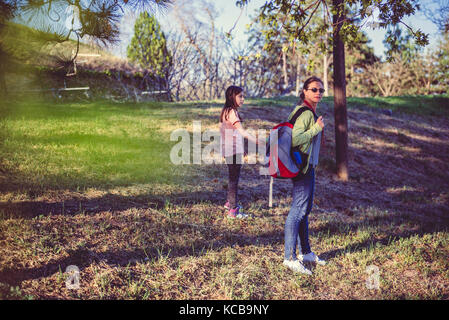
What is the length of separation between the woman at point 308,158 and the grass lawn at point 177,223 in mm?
355

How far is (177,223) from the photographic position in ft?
16.1

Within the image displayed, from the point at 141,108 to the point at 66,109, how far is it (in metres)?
2.97

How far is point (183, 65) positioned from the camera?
18.3m

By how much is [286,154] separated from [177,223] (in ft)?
7.60

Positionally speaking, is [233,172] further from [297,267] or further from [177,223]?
[297,267]

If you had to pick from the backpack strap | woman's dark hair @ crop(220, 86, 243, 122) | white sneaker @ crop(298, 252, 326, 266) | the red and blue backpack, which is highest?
woman's dark hair @ crop(220, 86, 243, 122)

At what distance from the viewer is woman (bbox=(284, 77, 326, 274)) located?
3.32 meters

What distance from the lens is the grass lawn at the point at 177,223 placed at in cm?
339

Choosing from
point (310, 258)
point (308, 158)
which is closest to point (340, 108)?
point (310, 258)

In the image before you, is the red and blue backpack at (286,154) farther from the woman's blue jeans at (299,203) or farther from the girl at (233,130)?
the girl at (233,130)

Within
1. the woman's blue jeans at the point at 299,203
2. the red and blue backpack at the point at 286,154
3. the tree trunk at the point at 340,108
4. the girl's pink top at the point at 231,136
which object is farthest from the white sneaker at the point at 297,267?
the tree trunk at the point at 340,108

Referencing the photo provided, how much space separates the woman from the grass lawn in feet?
1.16

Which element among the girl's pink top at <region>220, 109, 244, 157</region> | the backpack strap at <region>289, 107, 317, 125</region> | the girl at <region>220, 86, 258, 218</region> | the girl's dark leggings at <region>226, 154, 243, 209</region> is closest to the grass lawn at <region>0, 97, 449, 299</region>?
the girl's dark leggings at <region>226, 154, 243, 209</region>

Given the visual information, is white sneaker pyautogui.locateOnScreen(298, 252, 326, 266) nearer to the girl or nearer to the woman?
the woman
